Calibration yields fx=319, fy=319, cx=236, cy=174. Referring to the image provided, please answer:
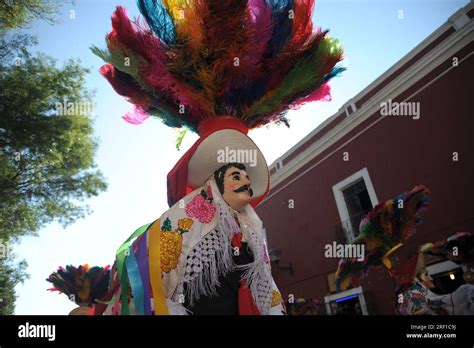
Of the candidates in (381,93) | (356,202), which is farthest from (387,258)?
(381,93)

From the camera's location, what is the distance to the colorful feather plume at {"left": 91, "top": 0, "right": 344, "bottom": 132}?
182 centimetres

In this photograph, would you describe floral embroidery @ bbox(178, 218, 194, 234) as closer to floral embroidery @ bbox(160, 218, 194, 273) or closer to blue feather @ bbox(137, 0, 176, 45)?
floral embroidery @ bbox(160, 218, 194, 273)

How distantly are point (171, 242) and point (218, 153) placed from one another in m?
0.63

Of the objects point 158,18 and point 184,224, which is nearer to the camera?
point 184,224

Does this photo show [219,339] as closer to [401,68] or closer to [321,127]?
[401,68]

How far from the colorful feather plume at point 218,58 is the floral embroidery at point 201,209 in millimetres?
582

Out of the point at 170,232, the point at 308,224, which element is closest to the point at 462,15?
the point at 308,224

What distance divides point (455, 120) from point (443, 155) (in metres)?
0.84

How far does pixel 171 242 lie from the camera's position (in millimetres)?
1560

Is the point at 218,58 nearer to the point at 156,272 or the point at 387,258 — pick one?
the point at 156,272

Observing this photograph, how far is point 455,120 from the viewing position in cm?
740

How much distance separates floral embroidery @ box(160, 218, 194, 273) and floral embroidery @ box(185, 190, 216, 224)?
53mm

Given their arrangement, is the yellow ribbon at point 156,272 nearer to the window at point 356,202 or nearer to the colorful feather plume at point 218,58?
the colorful feather plume at point 218,58

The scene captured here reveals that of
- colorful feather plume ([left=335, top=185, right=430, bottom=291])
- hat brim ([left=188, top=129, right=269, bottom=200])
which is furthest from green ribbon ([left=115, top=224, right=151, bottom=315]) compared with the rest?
colorful feather plume ([left=335, top=185, right=430, bottom=291])
